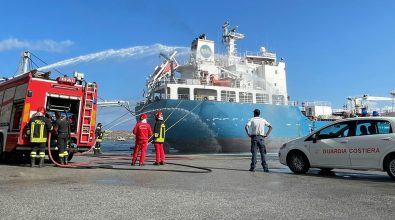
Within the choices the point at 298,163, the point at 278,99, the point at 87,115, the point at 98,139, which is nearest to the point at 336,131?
the point at 298,163

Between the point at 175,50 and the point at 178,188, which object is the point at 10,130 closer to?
the point at 178,188

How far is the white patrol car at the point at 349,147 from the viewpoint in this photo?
25.1 feet

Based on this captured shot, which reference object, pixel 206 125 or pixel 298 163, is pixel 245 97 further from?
pixel 298 163

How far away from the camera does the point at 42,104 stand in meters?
11.0

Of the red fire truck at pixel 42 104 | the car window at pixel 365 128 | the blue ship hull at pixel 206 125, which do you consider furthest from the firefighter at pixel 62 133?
the blue ship hull at pixel 206 125

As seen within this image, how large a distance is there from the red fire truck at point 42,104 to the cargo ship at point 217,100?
12071 mm

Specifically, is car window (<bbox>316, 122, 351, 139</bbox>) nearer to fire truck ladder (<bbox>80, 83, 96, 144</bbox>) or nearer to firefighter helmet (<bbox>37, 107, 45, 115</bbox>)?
fire truck ladder (<bbox>80, 83, 96, 144</bbox>)

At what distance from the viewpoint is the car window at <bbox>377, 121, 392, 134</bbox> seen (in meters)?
7.74

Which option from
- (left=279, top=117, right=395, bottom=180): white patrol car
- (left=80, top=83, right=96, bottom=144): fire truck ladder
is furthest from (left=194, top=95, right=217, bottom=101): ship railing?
(left=279, top=117, right=395, bottom=180): white patrol car

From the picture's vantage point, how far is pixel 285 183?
703 cm

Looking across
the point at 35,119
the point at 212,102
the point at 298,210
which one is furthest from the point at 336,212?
the point at 212,102

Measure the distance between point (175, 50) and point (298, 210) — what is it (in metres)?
24.8

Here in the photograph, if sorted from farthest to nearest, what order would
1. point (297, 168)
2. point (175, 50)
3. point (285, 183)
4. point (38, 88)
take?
1. point (175, 50)
2. point (38, 88)
3. point (297, 168)
4. point (285, 183)

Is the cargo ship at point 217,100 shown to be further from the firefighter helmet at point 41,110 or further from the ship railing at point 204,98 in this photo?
the firefighter helmet at point 41,110
